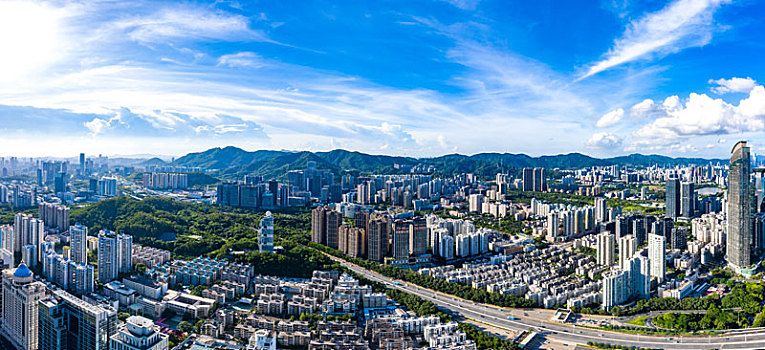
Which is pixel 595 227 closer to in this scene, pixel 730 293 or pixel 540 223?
pixel 540 223

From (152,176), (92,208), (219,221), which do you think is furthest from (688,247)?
(152,176)

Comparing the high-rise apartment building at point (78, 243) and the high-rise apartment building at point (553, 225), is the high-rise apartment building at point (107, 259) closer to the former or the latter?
the high-rise apartment building at point (78, 243)

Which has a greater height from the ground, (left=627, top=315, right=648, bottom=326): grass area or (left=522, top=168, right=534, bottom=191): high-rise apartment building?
(left=522, top=168, right=534, bottom=191): high-rise apartment building

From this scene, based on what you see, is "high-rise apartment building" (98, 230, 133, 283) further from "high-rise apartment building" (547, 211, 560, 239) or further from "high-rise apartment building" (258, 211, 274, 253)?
"high-rise apartment building" (547, 211, 560, 239)

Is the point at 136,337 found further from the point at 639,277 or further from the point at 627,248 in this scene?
the point at 627,248

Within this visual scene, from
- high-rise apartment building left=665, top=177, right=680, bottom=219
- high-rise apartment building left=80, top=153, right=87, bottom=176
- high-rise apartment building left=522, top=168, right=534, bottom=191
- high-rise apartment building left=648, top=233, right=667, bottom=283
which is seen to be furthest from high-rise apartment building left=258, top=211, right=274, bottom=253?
high-rise apartment building left=80, top=153, right=87, bottom=176

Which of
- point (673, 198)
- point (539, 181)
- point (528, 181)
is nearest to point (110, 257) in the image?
point (673, 198)
